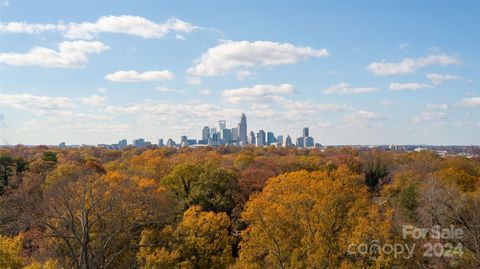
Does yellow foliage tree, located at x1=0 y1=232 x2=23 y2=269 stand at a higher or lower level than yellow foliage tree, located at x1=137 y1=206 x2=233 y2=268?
higher

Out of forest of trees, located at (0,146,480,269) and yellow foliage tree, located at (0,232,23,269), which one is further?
forest of trees, located at (0,146,480,269)

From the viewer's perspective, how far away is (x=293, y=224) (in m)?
29.8

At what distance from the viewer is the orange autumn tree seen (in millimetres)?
26438

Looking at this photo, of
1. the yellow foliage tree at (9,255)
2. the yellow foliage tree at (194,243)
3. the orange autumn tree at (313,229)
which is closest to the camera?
the yellow foliage tree at (9,255)

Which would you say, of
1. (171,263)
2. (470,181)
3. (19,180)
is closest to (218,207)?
(171,263)

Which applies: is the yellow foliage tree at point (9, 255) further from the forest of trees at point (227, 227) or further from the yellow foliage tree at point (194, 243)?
the yellow foliage tree at point (194, 243)

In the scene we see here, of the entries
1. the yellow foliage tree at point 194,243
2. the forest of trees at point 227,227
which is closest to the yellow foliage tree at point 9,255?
the forest of trees at point 227,227

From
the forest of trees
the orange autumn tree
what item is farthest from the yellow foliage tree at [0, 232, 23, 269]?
the orange autumn tree

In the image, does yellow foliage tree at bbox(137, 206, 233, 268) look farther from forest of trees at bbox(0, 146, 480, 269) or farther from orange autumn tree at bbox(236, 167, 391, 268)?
orange autumn tree at bbox(236, 167, 391, 268)

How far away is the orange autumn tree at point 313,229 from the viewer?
26438mm

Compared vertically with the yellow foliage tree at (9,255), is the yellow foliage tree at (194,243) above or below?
below

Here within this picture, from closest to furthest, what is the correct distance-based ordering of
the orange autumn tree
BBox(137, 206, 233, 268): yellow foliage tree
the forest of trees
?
the forest of trees, the orange autumn tree, BBox(137, 206, 233, 268): yellow foliage tree

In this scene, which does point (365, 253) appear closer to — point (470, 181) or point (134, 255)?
point (134, 255)

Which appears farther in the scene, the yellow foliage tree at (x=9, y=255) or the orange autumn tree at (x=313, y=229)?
the orange autumn tree at (x=313, y=229)
